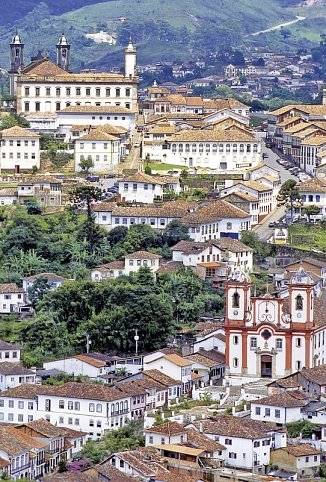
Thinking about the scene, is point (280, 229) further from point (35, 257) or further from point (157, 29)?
point (157, 29)

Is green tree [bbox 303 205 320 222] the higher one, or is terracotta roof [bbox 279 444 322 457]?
terracotta roof [bbox 279 444 322 457]

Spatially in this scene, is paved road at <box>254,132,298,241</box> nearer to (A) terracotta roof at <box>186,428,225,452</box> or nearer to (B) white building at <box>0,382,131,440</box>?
(B) white building at <box>0,382,131,440</box>

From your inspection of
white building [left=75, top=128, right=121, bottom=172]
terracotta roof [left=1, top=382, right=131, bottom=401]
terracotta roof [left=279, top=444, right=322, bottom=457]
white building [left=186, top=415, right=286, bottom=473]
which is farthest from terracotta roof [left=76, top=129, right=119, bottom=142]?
terracotta roof [left=279, top=444, right=322, bottom=457]

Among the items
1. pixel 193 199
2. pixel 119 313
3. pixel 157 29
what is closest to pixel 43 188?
pixel 193 199

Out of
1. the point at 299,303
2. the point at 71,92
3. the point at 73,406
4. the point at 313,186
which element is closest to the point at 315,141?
the point at 313,186

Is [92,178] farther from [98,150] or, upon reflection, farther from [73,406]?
A: [73,406]
